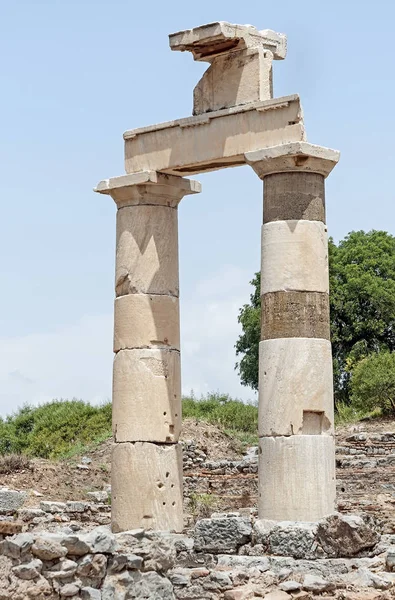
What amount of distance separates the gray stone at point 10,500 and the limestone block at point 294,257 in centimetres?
851

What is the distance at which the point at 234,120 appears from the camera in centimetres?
1900

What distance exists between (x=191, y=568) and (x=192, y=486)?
12050 mm

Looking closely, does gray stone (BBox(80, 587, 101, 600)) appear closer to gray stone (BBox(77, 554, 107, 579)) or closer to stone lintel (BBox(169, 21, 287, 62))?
gray stone (BBox(77, 554, 107, 579))

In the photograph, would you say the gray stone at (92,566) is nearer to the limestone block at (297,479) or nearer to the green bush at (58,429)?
the limestone block at (297,479)

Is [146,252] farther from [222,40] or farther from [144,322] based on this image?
[222,40]

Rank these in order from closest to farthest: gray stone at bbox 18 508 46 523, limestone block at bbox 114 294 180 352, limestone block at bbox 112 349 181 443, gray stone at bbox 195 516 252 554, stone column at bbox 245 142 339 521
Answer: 1. gray stone at bbox 195 516 252 554
2. stone column at bbox 245 142 339 521
3. limestone block at bbox 112 349 181 443
4. limestone block at bbox 114 294 180 352
5. gray stone at bbox 18 508 46 523

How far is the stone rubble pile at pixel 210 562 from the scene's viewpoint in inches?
505

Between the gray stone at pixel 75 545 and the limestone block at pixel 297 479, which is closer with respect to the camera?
the gray stone at pixel 75 545

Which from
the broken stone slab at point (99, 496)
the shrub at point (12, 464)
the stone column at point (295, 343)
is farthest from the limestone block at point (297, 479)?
the shrub at point (12, 464)

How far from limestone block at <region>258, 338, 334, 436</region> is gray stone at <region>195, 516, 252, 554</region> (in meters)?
1.28

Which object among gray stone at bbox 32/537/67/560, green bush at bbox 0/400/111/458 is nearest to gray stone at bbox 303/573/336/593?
gray stone at bbox 32/537/67/560

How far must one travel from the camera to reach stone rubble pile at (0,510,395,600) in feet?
42.1

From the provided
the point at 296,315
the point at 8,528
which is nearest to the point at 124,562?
the point at 8,528

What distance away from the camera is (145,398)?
63.8ft
